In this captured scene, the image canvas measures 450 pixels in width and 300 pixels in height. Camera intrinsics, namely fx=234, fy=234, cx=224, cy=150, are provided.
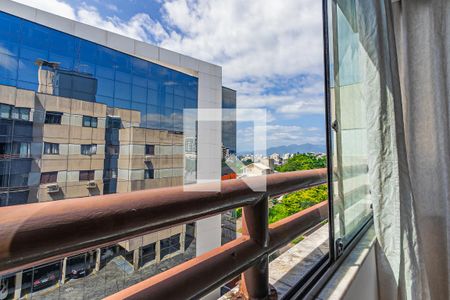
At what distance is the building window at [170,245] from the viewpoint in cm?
79

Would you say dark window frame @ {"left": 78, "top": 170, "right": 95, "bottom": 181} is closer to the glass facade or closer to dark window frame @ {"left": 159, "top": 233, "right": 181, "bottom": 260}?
the glass facade

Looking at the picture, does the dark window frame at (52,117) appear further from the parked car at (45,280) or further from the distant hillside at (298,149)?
the distant hillside at (298,149)

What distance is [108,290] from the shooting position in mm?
603

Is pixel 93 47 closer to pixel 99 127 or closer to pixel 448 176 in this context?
pixel 99 127

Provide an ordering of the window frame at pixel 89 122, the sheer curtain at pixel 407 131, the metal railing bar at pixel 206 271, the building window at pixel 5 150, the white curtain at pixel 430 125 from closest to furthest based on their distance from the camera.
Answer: the metal railing bar at pixel 206 271 < the building window at pixel 5 150 < the window frame at pixel 89 122 < the sheer curtain at pixel 407 131 < the white curtain at pixel 430 125

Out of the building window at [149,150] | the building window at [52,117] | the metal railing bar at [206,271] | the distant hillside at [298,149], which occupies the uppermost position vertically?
the building window at [52,117]

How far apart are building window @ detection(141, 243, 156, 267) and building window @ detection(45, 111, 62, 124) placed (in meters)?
0.47

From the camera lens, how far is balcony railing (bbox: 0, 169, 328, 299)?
28cm

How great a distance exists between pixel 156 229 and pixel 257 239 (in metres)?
0.35

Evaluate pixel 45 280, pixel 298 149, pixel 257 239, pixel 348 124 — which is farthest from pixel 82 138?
pixel 348 124

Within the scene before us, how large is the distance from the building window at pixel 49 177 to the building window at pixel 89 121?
175 millimetres

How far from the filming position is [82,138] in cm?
73

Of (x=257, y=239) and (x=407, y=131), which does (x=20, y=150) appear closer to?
(x=257, y=239)

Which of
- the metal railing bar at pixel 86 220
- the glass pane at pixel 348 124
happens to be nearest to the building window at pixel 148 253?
the metal railing bar at pixel 86 220
